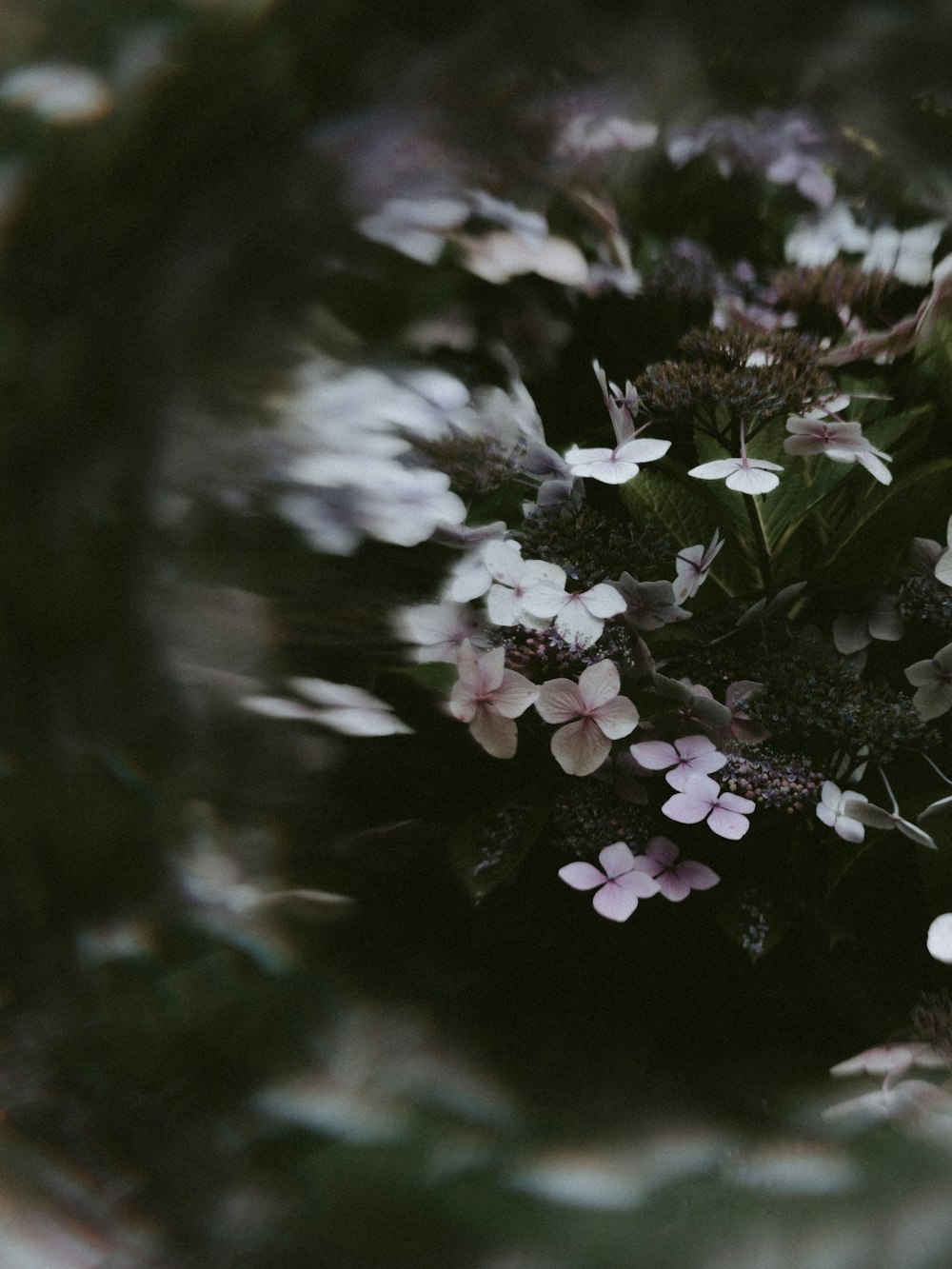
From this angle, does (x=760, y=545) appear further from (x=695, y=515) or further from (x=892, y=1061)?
(x=892, y=1061)

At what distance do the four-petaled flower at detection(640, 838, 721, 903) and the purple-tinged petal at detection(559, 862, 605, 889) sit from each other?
15 mm

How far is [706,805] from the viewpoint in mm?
289

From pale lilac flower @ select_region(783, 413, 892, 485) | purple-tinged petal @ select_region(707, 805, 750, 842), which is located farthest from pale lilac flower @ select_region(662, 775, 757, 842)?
pale lilac flower @ select_region(783, 413, 892, 485)

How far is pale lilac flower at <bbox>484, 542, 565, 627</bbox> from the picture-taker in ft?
0.97

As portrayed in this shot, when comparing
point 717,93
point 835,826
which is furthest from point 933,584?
point 717,93

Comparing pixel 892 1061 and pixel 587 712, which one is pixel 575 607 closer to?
pixel 587 712

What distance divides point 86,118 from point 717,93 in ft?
0.71

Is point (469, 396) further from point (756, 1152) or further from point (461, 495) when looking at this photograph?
point (756, 1152)

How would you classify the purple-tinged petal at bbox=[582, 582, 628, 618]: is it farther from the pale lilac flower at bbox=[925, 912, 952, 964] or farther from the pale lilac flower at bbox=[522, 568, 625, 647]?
the pale lilac flower at bbox=[925, 912, 952, 964]

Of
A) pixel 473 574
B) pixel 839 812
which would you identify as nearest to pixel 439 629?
pixel 473 574

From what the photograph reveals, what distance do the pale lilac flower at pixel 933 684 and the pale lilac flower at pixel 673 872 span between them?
0.26 ft

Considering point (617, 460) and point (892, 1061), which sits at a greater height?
point (617, 460)

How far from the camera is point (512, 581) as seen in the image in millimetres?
301

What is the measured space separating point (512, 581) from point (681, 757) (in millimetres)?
71
